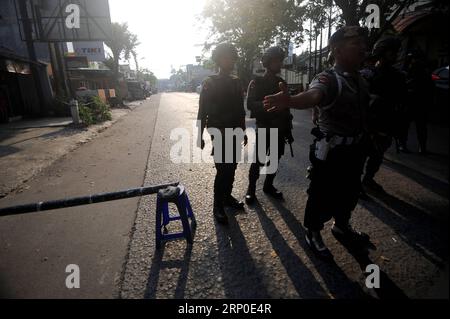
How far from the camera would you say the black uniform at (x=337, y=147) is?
2.36 metres

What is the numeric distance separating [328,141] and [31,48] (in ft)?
58.5

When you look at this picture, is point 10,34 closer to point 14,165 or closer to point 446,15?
point 14,165

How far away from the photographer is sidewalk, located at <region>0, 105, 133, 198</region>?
5535mm

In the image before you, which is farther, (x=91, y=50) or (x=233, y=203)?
(x=91, y=50)

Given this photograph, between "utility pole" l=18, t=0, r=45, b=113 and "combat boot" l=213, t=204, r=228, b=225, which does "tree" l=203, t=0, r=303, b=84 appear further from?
"combat boot" l=213, t=204, r=228, b=225

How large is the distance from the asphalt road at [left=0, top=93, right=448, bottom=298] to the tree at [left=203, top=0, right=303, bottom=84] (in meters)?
13.2

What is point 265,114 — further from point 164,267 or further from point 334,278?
point 164,267

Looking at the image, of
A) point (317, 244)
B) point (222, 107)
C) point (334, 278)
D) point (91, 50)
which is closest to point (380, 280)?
point (334, 278)

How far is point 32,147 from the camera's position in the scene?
26.2ft

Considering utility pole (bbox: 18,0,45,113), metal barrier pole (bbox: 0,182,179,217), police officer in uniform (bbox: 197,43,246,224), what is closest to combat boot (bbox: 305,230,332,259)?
police officer in uniform (bbox: 197,43,246,224)

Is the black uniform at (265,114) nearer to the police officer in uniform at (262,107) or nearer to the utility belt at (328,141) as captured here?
the police officer in uniform at (262,107)

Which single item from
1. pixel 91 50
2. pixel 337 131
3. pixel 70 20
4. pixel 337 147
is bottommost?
pixel 337 147

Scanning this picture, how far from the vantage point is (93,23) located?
15.8 metres

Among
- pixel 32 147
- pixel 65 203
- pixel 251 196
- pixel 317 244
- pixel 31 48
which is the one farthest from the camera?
pixel 31 48
